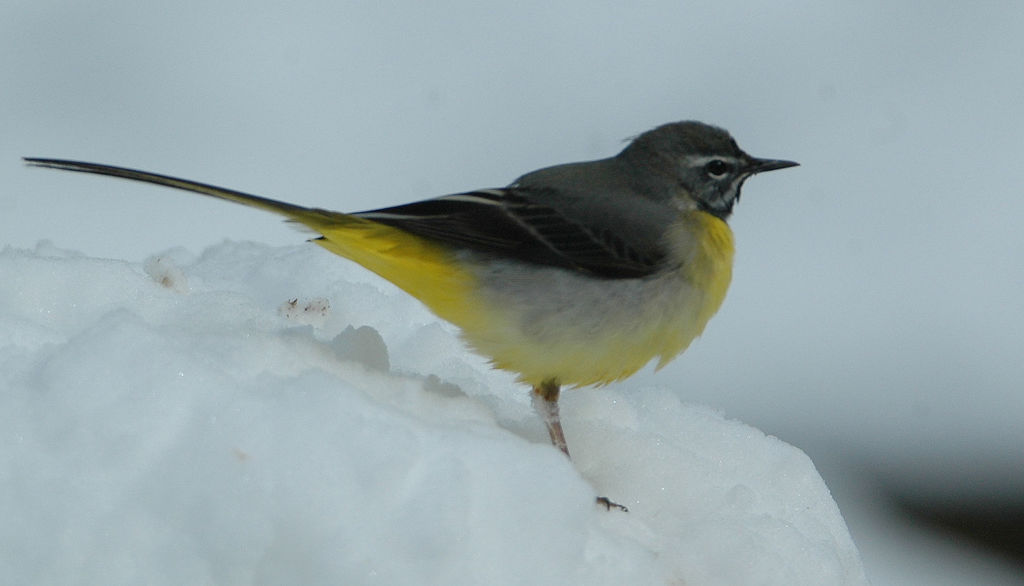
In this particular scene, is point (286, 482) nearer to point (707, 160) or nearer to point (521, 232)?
point (521, 232)

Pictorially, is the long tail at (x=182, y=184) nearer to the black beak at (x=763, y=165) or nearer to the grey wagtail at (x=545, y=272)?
the grey wagtail at (x=545, y=272)

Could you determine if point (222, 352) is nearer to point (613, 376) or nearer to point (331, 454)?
point (331, 454)

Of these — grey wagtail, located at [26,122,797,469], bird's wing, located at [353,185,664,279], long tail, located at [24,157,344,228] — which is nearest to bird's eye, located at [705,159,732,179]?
grey wagtail, located at [26,122,797,469]

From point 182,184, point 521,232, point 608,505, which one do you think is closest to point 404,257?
point 521,232

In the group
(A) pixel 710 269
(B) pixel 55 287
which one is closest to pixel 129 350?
(B) pixel 55 287

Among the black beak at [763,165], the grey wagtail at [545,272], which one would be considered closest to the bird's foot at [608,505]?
the grey wagtail at [545,272]
